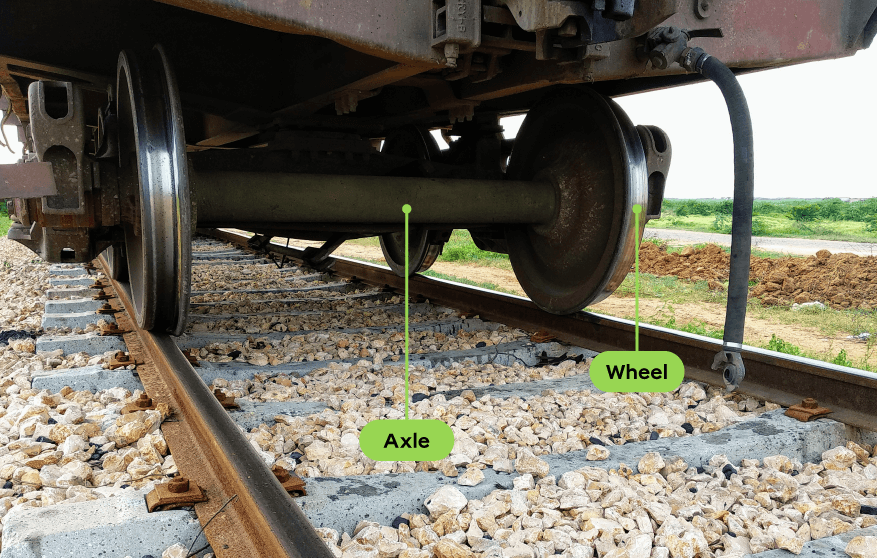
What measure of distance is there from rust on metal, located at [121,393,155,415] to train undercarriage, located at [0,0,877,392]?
517 mm

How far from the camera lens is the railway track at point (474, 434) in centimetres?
143

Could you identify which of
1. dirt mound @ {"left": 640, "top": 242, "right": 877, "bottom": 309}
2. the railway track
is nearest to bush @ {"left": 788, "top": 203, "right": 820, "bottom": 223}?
dirt mound @ {"left": 640, "top": 242, "right": 877, "bottom": 309}

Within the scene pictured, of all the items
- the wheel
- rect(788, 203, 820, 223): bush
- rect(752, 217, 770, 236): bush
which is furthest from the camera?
rect(788, 203, 820, 223): bush

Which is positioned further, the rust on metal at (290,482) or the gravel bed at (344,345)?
the gravel bed at (344,345)

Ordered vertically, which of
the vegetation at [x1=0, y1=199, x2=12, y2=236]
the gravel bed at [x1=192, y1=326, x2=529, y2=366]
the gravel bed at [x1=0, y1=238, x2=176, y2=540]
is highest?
the gravel bed at [x1=0, y1=238, x2=176, y2=540]

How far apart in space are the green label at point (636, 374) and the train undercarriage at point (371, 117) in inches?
18.5

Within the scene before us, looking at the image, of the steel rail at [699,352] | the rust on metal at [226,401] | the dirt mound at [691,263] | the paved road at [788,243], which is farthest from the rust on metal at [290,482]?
the paved road at [788,243]

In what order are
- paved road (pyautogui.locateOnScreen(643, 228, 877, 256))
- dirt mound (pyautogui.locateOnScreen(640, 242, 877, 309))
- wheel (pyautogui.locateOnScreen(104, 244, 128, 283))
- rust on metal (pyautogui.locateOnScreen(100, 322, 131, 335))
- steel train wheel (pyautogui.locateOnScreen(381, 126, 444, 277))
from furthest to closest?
paved road (pyautogui.locateOnScreen(643, 228, 877, 256)) → dirt mound (pyautogui.locateOnScreen(640, 242, 877, 309)) → steel train wheel (pyautogui.locateOnScreen(381, 126, 444, 277)) → wheel (pyautogui.locateOnScreen(104, 244, 128, 283)) → rust on metal (pyautogui.locateOnScreen(100, 322, 131, 335))

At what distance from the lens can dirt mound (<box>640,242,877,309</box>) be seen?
21.6ft

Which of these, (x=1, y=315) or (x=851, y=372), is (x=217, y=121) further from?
(x=851, y=372)

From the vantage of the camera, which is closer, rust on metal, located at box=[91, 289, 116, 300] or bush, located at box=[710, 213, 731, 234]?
rust on metal, located at box=[91, 289, 116, 300]

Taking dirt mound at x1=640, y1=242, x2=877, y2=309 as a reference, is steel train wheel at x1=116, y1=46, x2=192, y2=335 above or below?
above

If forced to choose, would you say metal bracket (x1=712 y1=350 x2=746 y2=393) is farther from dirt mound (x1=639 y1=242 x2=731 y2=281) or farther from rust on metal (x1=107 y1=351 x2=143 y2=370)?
dirt mound (x1=639 y1=242 x2=731 y2=281)

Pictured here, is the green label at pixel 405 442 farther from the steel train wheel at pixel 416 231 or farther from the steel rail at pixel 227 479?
the steel train wheel at pixel 416 231
